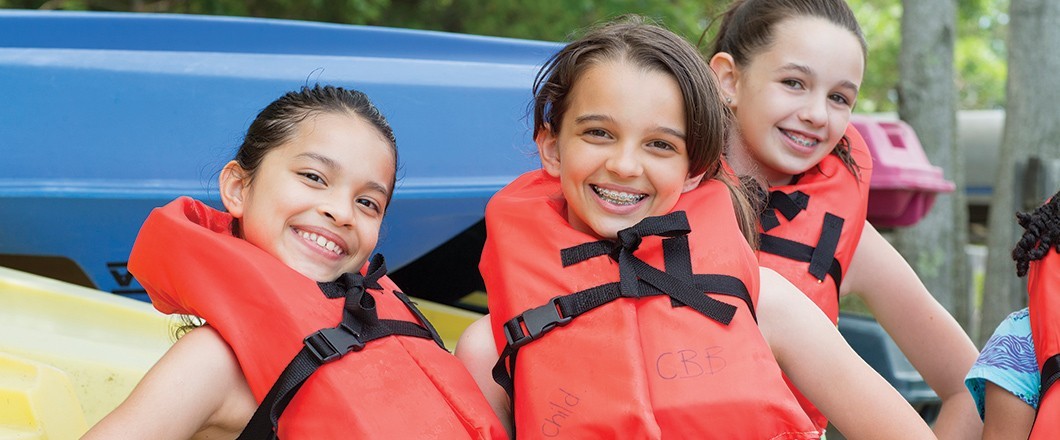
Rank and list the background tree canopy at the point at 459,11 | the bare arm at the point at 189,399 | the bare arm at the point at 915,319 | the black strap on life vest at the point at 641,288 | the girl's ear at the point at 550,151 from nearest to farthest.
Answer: the bare arm at the point at 189,399, the black strap on life vest at the point at 641,288, the girl's ear at the point at 550,151, the bare arm at the point at 915,319, the background tree canopy at the point at 459,11

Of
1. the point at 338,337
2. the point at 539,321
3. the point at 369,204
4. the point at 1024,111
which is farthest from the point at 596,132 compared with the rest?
the point at 1024,111

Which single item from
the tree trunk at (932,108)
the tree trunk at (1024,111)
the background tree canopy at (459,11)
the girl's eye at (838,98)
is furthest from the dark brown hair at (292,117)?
the background tree canopy at (459,11)

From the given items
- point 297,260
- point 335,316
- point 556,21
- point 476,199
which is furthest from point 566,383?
point 556,21

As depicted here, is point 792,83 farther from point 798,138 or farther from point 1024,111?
point 1024,111

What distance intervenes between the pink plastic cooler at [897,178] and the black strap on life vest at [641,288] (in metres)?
1.60

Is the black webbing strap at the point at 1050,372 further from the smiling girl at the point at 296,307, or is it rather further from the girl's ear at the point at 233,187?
the girl's ear at the point at 233,187

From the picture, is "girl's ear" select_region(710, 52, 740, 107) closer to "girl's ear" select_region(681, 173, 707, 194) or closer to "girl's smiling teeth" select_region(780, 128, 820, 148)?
"girl's smiling teeth" select_region(780, 128, 820, 148)

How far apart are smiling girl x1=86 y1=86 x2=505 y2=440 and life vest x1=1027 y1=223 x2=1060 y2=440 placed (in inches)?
35.8

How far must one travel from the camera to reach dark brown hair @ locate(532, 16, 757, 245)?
1.91 m

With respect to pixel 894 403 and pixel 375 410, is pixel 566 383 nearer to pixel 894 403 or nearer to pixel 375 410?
pixel 375 410

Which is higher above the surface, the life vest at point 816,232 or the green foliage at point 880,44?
the life vest at point 816,232

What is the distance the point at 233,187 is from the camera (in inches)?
81.4

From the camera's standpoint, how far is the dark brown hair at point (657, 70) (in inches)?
75.0

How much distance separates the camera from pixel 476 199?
3.02 meters
